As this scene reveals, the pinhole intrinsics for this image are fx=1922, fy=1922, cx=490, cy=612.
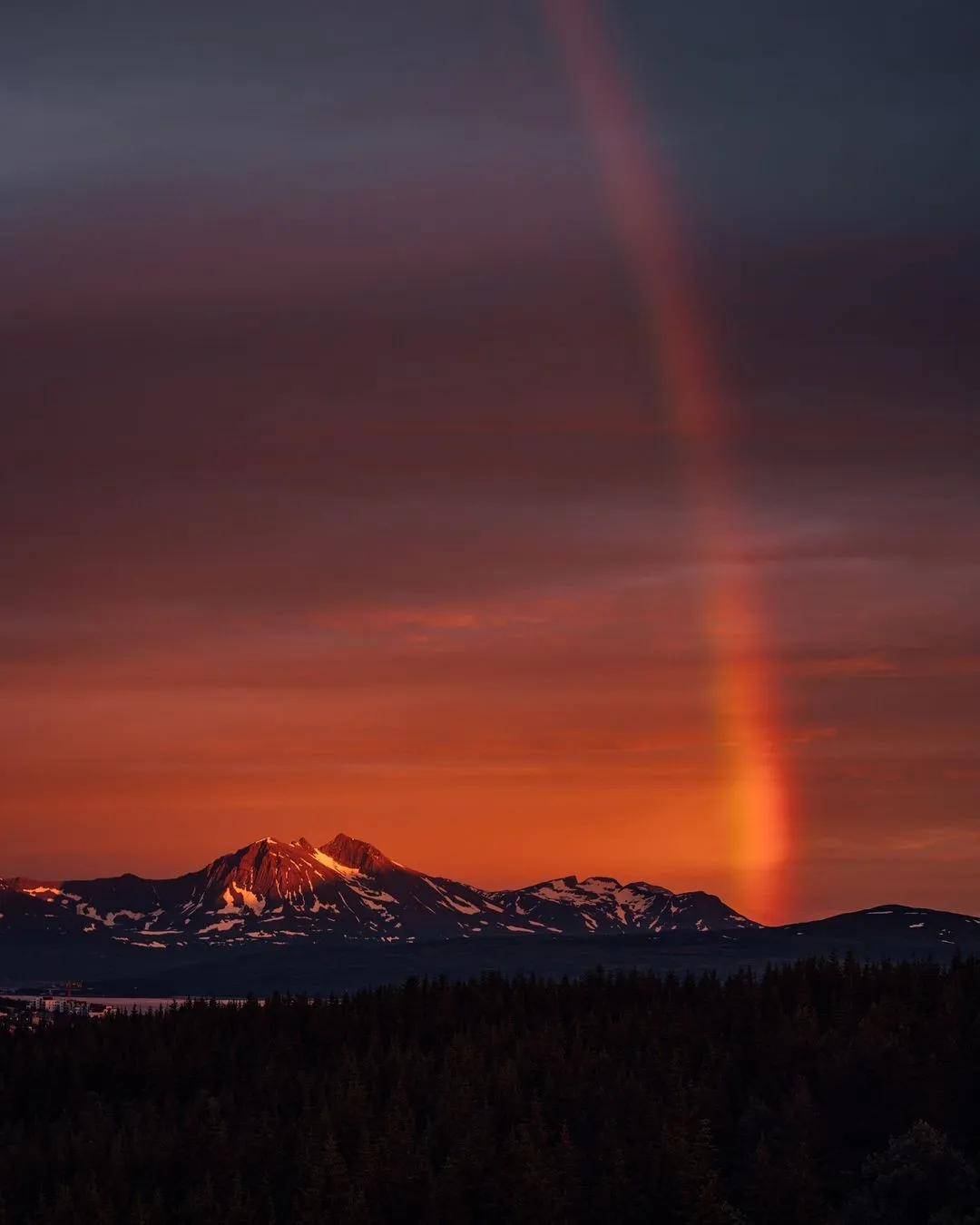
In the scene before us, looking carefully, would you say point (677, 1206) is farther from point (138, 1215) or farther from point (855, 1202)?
point (138, 1215)

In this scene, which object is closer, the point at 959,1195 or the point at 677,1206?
the point at 959,1195

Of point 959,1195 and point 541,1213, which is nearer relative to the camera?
point 959,1195

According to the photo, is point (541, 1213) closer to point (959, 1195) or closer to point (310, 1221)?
point (310, 1221)

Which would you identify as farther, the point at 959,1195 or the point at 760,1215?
the point at 760,1215

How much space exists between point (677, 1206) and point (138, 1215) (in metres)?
54.9

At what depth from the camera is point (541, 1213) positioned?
650 feet

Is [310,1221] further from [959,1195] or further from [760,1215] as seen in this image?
[959,1195]

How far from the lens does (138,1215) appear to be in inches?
7662

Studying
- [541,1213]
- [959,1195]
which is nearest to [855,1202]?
[959,1195]

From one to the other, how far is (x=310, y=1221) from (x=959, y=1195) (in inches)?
2577

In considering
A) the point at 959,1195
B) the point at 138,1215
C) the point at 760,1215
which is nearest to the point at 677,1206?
the point at 760,1215

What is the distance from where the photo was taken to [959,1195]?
180 meters

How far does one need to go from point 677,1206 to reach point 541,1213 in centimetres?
1401

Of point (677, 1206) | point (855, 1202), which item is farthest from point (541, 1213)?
point (855, 1202)
